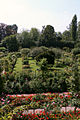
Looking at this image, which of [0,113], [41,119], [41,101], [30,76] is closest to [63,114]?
[41,119]

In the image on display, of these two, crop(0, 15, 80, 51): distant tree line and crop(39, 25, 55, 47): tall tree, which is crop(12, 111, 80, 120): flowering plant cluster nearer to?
crop(0, 15, 80, 51): distant tree line

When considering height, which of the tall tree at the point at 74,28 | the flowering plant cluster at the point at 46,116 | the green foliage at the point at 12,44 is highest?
the tall tree at the point at 74,28

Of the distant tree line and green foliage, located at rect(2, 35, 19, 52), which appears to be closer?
green foliage, located at rect(2, 35, 19, 52)

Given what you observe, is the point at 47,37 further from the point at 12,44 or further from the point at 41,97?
the point at 41,97

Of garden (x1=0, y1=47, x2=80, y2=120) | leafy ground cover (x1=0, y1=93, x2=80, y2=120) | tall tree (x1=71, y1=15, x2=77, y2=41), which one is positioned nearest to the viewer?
leafy ground cover (x1=0, y1=93, x2=80, y2=120)

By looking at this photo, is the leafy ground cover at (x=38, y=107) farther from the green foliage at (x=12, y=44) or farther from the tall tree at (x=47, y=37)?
the tall tree at (x=47, y=37)

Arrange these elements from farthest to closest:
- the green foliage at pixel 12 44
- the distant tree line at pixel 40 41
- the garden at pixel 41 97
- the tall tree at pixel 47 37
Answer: the tall tree at pixel 47 37, the distant tree line at pixel 40 41, the green foliage at pixel 12 44, the garden at pixel 41 97

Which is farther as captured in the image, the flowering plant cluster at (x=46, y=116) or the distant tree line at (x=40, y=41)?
the distant tree line at (x=40, y=41)

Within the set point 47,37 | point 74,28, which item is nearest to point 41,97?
point 47,37

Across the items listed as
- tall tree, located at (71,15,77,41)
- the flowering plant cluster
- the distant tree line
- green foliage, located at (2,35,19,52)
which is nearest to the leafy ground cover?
the flowering plant cluster

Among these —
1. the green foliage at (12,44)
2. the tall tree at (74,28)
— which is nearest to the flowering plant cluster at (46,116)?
the green foliage at (12,44)

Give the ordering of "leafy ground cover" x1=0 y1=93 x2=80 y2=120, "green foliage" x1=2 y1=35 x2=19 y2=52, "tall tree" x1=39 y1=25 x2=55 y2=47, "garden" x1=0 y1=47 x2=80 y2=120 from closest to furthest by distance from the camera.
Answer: "leafy ground cover" x1=0 y1=93 x2=80 y2=120
"garden" x1=0 y1=47 x2=80 y2=120
"green foliage" x1=2 y1=35 x2=19 y2=52
"tall tree" x1=39 y1=25 x2=55 y2=47

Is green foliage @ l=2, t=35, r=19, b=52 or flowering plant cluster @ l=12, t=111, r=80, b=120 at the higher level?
green foliage @ l=2, t=35, r=19, b=52

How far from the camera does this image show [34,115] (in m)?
5.93
